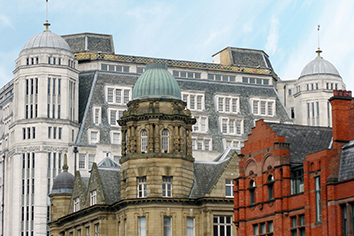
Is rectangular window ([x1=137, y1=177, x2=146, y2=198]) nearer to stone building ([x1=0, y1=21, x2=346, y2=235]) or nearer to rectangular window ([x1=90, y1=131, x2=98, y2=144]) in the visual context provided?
stone building ([x1=0, y1=21, x2=346, y2=235])

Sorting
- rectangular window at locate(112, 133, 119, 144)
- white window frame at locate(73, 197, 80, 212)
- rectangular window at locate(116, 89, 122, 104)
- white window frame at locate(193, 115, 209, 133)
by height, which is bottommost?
white window frame at locate(73, 197, 80, 212)

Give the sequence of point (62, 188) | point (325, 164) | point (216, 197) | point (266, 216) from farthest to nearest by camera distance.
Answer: point (62, 188) < point (216, 197) < point (266, 216) < point (325, 164)

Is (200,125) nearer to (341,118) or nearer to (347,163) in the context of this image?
(341,118)

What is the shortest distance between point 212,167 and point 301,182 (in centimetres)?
3285

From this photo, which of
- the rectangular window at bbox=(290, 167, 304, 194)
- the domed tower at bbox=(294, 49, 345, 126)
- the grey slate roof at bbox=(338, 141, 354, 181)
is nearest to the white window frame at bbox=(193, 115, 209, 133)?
the domed tower at bbox=(294, 49, 345, 126)

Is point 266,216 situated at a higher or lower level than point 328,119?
lower

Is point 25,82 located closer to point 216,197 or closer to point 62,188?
point 62,188

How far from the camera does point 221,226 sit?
11894cm

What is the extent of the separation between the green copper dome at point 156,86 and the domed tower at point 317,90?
7666 centimetres

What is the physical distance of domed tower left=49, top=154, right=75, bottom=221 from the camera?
457ft

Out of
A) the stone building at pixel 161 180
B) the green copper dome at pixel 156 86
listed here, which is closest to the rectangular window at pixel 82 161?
the stone building at pixel 161 180

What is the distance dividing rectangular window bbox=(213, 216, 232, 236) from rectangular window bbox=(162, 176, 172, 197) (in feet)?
17.5

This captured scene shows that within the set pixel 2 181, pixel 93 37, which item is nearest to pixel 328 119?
pixel 93 37

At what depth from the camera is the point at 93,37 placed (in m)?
197
